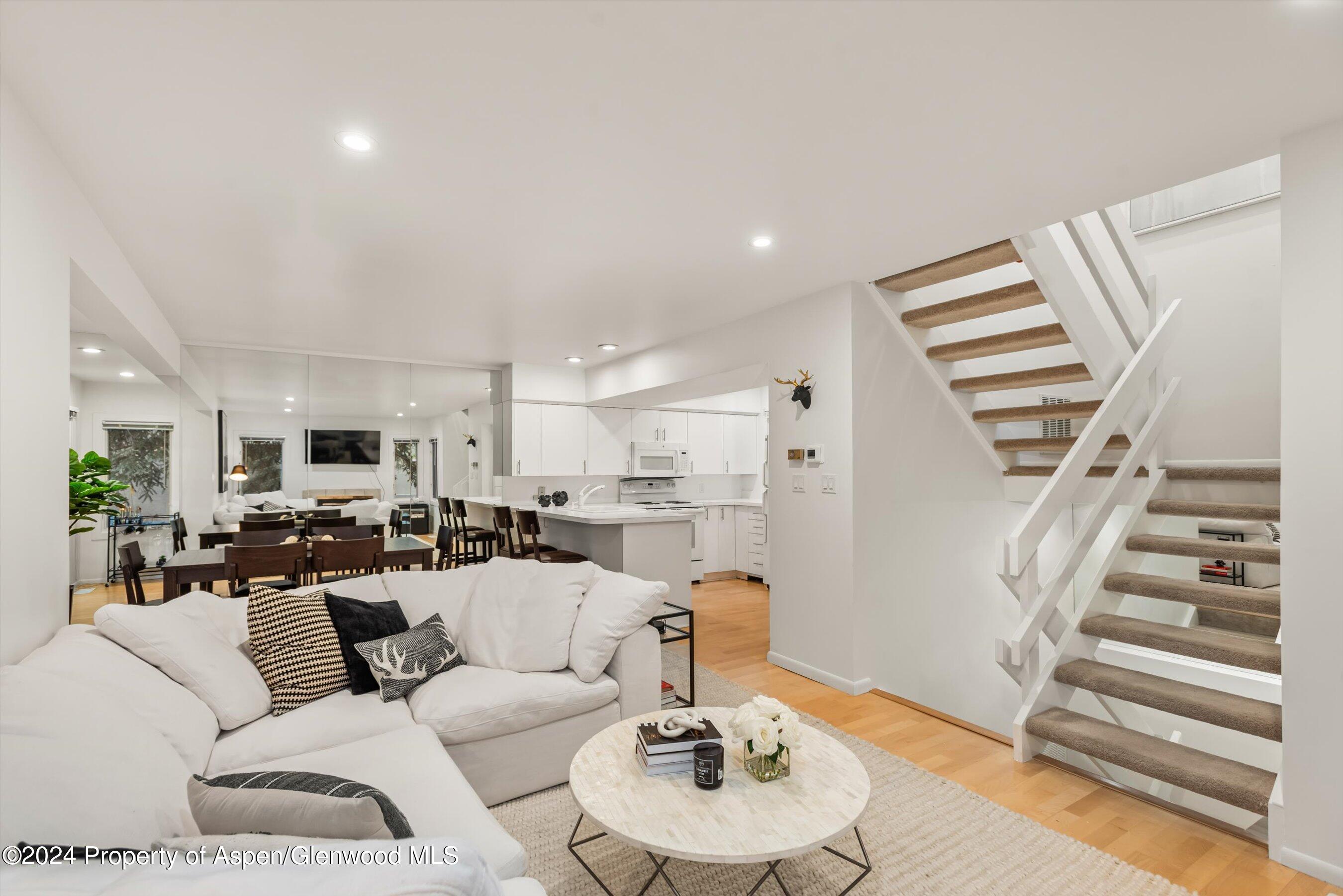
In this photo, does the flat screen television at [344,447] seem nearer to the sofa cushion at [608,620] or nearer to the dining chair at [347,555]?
the dining chair at [347,555]

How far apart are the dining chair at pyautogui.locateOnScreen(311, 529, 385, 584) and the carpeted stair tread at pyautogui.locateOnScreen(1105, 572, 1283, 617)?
15.0 feet

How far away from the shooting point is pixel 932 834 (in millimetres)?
2400

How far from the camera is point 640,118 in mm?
2131

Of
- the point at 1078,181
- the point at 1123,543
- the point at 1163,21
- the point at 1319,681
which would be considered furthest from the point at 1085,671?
the point at 1163,21

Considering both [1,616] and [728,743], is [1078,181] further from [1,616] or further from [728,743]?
[1,616]

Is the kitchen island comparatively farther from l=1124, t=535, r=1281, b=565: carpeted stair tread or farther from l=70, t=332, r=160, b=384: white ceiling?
l=1124, t=535, r=1281, b=565: carpeted stair tread

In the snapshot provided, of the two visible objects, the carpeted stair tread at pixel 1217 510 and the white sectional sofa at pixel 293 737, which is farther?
the carpeted stair tread at pixel 1217 510

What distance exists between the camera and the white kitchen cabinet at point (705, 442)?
793cm

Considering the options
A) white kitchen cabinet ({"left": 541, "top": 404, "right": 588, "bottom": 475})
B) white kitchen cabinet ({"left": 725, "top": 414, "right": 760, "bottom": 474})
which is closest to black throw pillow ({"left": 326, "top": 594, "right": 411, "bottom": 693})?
white kitchen cabinet ({"left": 541, "top": 404, "right": 588, "bottom": 475})

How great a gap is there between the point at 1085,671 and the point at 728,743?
209 centimetres

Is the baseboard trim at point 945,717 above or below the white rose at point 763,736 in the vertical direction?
below

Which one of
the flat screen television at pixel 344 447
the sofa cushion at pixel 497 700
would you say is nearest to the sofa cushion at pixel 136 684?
the sofa cushion at pixel 497 700

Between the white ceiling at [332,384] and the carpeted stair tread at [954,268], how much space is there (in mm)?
4615

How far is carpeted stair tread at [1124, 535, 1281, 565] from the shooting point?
2.88m
